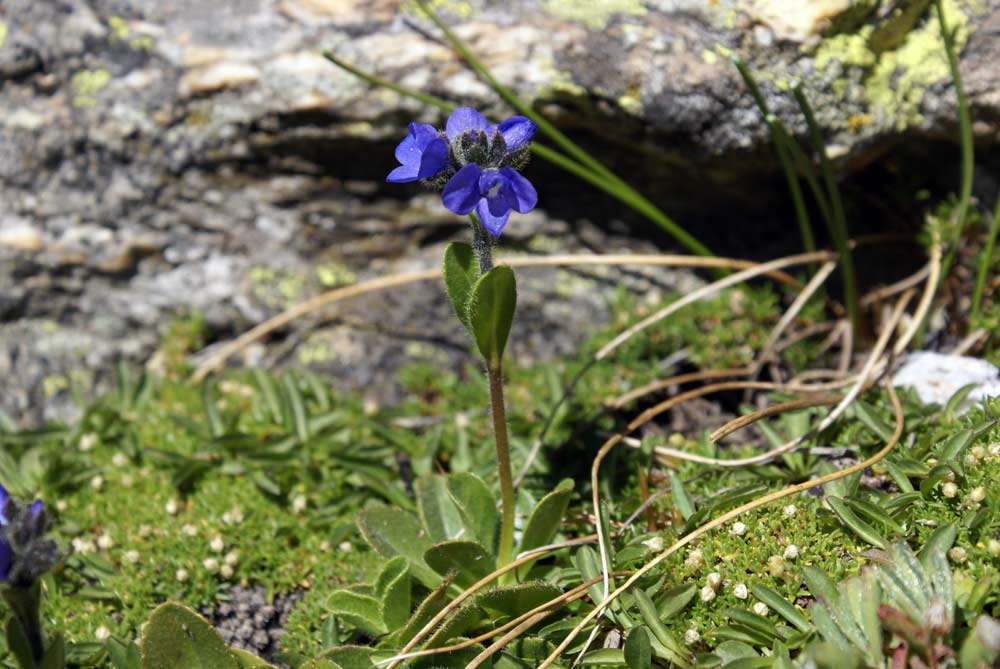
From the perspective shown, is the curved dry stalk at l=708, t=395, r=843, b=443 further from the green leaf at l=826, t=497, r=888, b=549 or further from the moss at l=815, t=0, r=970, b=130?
the moss at l=815, t=0, r=970, b=130

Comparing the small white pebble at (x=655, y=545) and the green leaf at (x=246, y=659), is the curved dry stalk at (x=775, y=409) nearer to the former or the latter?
the small white pebble at (x=655, y=545)

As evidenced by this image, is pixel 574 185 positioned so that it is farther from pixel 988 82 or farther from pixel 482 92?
pixel 988 82

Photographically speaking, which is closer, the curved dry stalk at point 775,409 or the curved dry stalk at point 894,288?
the curved dry stalk at point 775,409

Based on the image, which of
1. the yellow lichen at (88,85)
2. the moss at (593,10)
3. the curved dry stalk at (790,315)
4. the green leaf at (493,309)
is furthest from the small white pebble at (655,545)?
the yellow lichen at (88,85)

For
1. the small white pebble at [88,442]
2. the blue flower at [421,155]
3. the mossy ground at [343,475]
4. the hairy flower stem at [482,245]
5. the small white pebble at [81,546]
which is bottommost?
the small white pebble at [88,442]

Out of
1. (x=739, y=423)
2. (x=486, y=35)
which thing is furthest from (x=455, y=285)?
(x=486, y=35)

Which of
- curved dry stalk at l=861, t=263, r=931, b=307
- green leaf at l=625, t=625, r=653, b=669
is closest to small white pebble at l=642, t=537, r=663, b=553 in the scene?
green leaf at l=625, t=625, r=653, b=669
